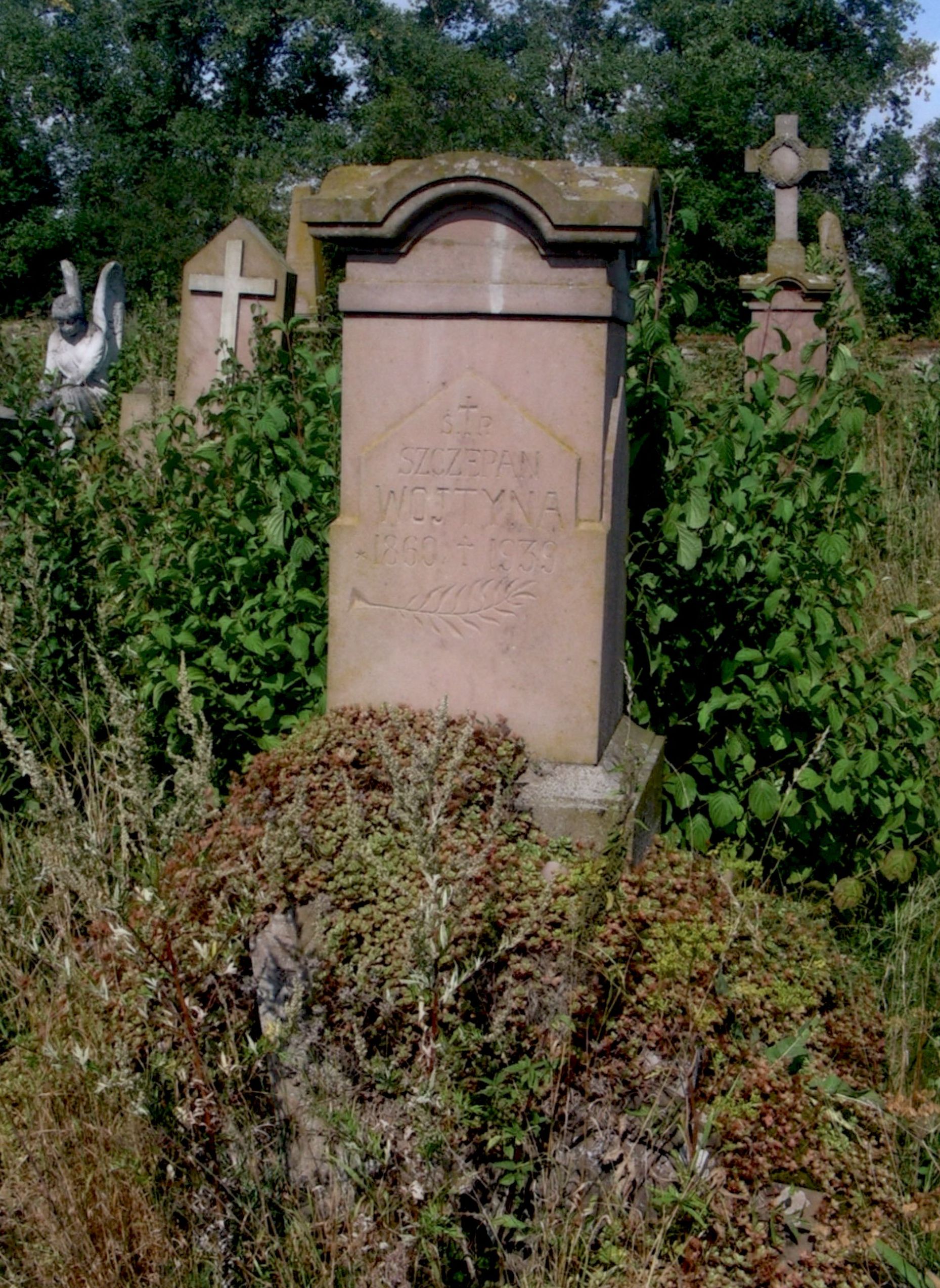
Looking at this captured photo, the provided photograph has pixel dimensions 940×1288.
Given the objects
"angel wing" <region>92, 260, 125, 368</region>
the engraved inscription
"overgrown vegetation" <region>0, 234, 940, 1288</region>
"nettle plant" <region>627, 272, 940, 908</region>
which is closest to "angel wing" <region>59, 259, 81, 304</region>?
"angel wing" <region>92, 260, 125, 368</region>

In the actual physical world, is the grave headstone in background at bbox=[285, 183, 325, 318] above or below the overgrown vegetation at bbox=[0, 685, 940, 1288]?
above

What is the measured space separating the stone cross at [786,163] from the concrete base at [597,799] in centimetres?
641

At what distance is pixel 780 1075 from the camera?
2621 mm

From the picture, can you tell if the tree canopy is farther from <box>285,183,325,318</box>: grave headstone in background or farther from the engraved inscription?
the engraved inscription

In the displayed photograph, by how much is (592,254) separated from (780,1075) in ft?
6.28

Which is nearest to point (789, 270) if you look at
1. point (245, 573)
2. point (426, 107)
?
point (245, 573)

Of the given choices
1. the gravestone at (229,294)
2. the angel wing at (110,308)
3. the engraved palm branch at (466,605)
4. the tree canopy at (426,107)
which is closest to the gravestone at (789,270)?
the gravestone at (229,294)

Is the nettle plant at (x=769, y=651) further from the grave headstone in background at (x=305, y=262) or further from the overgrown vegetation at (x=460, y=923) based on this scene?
the grave headstone in background at (x=305, y=262)

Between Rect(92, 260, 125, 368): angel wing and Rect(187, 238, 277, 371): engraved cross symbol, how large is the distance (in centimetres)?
417

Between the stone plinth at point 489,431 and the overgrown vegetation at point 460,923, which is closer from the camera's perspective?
the overgrown vegetation at point 460,923

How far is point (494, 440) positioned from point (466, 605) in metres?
0.43

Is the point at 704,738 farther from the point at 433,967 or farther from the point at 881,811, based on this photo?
the point at 433,967

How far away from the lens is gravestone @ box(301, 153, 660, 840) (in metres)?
3.10

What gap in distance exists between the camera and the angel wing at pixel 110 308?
10703mm
